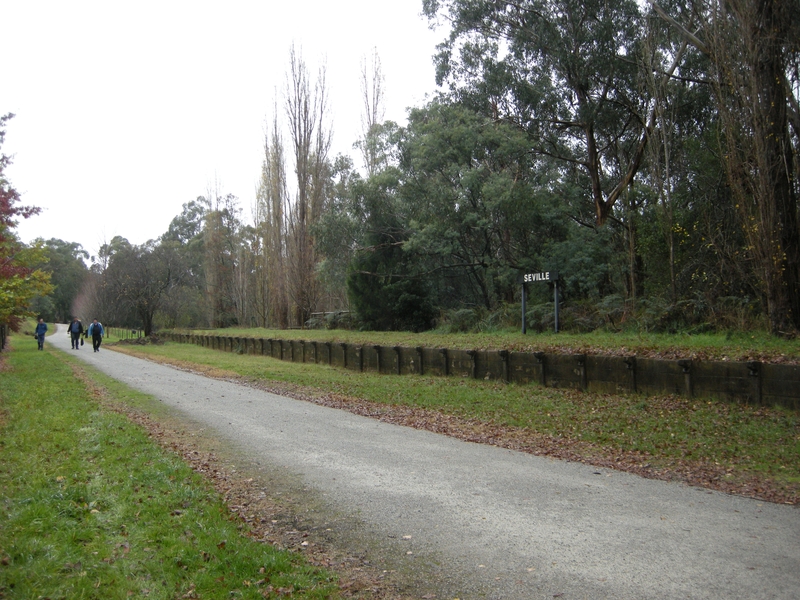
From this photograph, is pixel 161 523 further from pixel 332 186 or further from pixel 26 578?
pixel 332 186

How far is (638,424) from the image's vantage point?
1000 cm

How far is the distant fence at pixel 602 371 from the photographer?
407 inches

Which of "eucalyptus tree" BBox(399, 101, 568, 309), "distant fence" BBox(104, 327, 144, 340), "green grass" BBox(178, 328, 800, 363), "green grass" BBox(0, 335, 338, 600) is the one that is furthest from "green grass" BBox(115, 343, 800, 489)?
"distant fence" BBox(104, 327, 144, 340)

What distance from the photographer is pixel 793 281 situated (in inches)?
518

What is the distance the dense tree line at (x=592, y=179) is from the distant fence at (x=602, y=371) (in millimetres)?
3244

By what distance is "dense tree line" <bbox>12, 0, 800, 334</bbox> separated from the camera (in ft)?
45.9

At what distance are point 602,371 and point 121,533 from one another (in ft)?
32.6

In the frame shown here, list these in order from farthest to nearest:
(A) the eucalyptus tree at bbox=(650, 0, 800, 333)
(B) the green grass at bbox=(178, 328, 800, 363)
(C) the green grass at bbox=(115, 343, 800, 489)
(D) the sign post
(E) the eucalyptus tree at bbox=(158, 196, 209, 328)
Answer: (E) the eucalyptus tree at bbox=(158, 196, 209, 328)
(D) the sign post
(A) the eucalyptus tree at bbox=(650, 0, 800, 333)
(B) the green grass at bbox=(178, 328, 800, 363)
(C) the green grass at bbox=(115, 343, 800, 489)

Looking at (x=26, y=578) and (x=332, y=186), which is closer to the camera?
(x=26, y=578)

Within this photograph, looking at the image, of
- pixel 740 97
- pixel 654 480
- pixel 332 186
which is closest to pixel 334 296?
pixel 332 186

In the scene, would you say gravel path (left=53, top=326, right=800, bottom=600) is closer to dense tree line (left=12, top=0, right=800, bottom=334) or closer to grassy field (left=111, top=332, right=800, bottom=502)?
grassy field (left=111, top=332, right=800, bottom=502)

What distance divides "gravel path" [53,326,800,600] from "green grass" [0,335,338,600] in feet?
3.58

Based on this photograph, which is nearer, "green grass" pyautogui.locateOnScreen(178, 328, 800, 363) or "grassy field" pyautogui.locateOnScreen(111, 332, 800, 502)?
"grassy field" pyautogui.locateOnScreen(111, 332, 800, 502)

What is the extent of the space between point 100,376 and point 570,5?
67.5 feet
